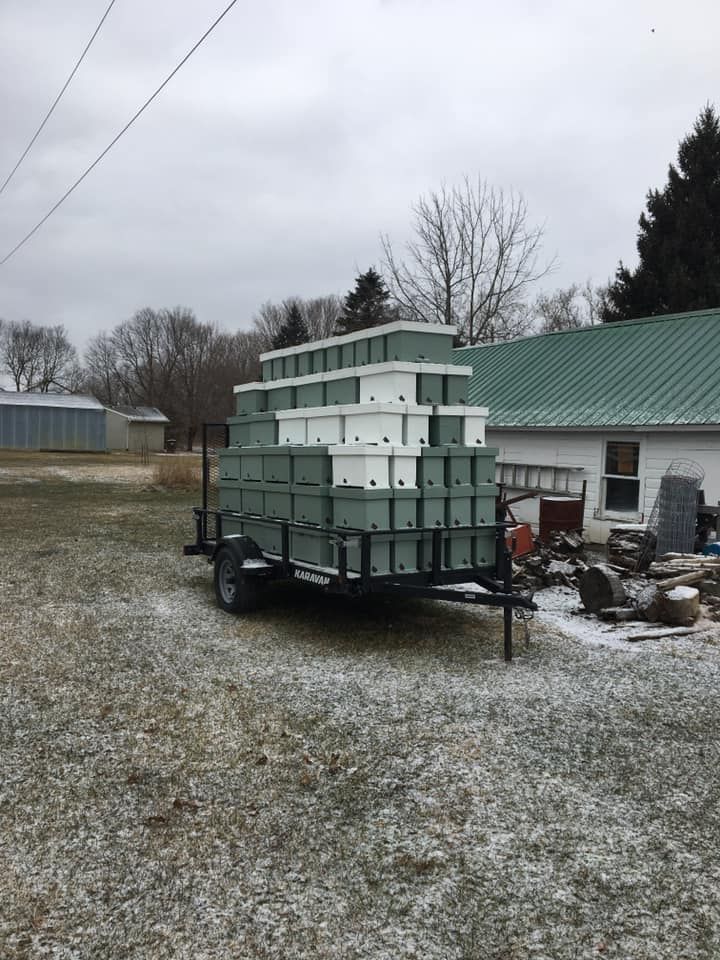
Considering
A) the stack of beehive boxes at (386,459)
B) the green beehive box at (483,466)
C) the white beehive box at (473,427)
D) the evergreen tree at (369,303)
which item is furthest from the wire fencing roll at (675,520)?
the evergreen tree at (369,303)

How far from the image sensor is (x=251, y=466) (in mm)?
9180

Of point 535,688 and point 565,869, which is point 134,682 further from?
point 565,869

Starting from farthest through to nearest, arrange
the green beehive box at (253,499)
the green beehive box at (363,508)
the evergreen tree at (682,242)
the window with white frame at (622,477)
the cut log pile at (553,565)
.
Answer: the evergreen tree at (682,242), the window with white frame at (622,477), the cut log pile at (553,565), the green beehive box at (253,499), the green beehive box at (363,508)

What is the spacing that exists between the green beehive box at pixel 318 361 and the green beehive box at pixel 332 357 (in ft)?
0.20

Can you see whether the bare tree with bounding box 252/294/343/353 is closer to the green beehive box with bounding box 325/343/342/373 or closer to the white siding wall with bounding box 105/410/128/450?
the white siding wall with bounding box 105/410/128/450

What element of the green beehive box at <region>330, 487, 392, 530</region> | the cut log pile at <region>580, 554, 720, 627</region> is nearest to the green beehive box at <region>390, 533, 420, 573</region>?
the green beehive box at <region>330, 487, 392, 530</region>

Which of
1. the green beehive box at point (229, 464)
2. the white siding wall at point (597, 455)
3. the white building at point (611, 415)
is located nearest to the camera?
the green beehive box at point (229, 464)

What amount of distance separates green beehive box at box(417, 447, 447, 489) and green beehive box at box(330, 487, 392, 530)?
1.69ft

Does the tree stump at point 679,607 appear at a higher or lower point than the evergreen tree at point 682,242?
lower

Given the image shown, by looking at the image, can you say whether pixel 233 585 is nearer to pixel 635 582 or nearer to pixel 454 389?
pixel 454 389

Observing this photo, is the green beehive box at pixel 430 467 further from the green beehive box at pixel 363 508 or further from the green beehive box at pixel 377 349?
the green beehive box at pixel 377 349

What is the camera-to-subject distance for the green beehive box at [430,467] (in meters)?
7.62

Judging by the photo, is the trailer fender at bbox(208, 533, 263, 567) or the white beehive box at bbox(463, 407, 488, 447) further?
the trailer fender at bbox(208, 533, 263, 567)

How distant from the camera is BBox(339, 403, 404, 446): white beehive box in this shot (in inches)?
291
